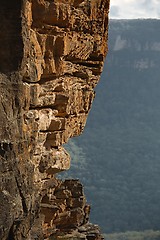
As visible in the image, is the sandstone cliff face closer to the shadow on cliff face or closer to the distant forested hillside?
the shadow on cliff face

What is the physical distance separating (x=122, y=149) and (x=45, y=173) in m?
116

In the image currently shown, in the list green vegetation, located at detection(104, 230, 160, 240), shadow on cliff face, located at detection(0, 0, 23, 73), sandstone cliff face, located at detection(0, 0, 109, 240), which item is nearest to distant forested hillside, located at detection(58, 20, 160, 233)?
green vegetation, located at detection(104, 230, 160, 240)

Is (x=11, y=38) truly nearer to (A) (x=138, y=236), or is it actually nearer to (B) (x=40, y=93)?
(B) (x=40, y=93)

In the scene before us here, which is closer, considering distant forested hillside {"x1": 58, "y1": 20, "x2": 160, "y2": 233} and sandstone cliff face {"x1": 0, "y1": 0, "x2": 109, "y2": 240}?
sandstone cliff face {"x1": 0, "y1": 0, "x2": 109, "y2": 240}

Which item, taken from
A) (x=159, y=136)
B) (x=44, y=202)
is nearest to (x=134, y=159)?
(x=159, y=136)

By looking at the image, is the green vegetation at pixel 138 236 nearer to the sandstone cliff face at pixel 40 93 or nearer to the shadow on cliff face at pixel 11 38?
the sandstone cliff face at pixel 40 93

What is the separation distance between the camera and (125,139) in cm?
13438

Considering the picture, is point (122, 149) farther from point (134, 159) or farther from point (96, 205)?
point (96, 205)

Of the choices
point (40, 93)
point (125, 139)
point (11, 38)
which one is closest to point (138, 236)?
point (40, 93)

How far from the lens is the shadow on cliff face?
10.1m

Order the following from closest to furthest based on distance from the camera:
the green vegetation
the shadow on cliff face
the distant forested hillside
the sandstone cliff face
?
the sandstone cliff face
the shadow on cliff face
the green vegetation
the distant forested hillside

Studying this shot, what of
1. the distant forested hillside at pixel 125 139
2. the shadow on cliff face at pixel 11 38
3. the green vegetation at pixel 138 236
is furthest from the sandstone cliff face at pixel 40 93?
the distant forested hillside at pixel 125 139

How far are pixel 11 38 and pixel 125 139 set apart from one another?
4914 inches

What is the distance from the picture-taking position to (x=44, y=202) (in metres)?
16.5
